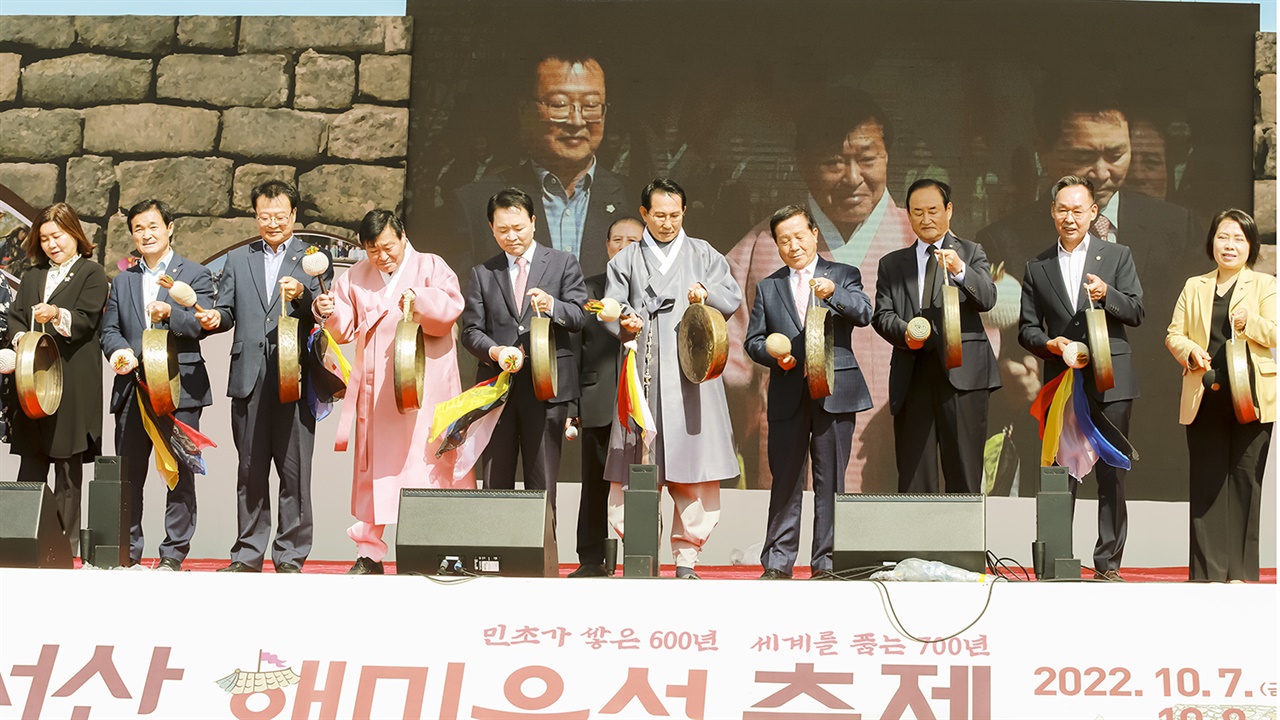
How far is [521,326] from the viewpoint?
4750 mm

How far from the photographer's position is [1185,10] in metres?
5.99

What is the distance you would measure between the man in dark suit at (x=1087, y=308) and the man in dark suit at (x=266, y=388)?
8.40 feet

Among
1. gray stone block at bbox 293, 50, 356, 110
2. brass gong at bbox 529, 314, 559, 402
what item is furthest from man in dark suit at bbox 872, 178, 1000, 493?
gray stone block at bbox 293, 50, 356, 110

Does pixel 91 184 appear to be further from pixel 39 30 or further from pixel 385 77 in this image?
pixel 385 77

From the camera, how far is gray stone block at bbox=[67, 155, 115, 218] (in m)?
6.24

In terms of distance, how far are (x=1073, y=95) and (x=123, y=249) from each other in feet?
14.4

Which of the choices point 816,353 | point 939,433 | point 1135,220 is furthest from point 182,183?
point 1135,220

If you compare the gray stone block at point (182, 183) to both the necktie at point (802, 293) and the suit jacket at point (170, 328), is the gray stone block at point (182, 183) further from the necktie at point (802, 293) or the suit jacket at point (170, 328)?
the necktie at point (802, 293)

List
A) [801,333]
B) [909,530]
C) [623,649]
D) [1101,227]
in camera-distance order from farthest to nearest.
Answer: [1101,227] < [801,333] < [909,530] < [623,649]

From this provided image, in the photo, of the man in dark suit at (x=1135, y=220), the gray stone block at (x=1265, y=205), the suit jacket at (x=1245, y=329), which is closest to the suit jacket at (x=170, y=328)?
the suit jacket at (x=1245, y=329)

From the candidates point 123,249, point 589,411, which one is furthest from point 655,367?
point 123,249

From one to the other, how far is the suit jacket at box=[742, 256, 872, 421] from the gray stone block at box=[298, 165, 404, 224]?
2.08 m

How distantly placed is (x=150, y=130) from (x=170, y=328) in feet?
6.16

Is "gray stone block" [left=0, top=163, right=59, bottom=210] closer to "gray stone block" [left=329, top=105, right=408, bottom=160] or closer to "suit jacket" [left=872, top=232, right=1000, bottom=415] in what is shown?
Result: "gray stone block" [left=329, top=105, right=408, bottom=160]
